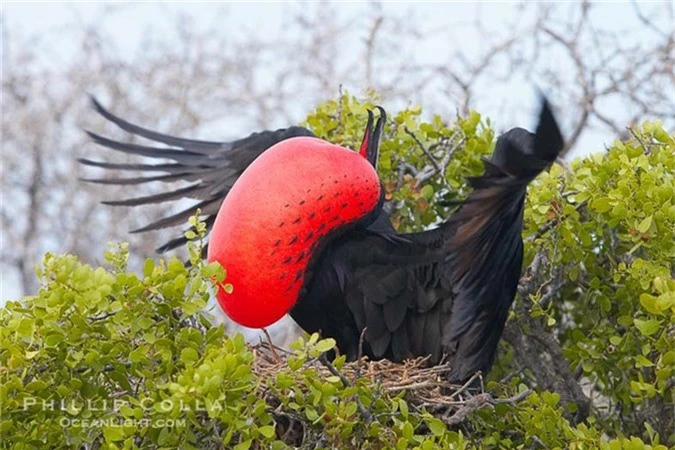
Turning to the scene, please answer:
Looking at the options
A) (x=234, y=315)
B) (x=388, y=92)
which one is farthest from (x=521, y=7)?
(x=234, y=315)

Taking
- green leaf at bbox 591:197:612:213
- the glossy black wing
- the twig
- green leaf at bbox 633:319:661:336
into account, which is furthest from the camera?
the glossy black wing

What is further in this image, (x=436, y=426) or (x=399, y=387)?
(x=399, y=387)

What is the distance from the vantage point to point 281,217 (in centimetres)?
277

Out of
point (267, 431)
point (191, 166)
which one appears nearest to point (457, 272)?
point (267, 431)

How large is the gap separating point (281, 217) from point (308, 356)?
0.50 m

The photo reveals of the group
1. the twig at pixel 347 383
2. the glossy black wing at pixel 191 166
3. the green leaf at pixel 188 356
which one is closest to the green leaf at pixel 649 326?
the twig at pixel 347 383

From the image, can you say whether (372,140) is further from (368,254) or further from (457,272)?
(457,272)

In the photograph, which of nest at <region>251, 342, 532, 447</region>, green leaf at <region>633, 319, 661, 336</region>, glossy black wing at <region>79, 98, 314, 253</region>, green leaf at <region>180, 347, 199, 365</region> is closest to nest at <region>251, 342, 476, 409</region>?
nest at <region>251, 342, 532, 447</region>

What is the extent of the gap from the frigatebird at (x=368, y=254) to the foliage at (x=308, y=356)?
0.73 ft

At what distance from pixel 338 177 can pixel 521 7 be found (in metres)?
2.72

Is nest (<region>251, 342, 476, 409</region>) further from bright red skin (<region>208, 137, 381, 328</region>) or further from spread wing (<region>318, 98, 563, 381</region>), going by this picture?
bright red skin (<region>208, 137, 381, 328</region>)

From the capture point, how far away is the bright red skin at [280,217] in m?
2.75

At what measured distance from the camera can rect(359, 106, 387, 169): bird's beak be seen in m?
3.06

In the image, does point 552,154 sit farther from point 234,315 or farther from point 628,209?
point 234,315
